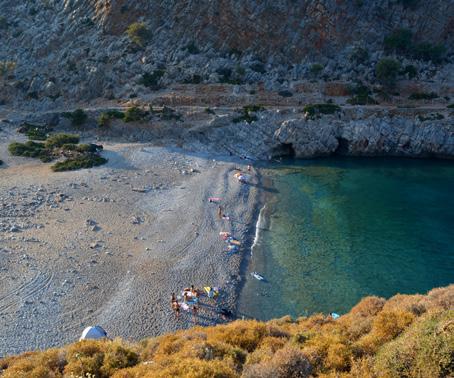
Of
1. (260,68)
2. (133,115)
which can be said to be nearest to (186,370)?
(133,115)

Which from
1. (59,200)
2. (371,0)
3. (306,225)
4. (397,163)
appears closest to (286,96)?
(397,163)

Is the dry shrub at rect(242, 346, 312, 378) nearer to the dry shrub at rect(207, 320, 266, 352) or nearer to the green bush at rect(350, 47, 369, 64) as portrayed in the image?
the dry shrub at rect(207, 320, 266, 352)

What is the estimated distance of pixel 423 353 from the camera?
9.12 m

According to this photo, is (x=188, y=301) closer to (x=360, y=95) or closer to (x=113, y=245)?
(x=113, y=245)

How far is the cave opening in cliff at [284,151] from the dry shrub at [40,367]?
120ft

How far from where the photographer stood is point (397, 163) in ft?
146

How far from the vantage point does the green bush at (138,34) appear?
5575 cm

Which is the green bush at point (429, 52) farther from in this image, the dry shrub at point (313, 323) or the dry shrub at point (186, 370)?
the dry shrub at point (186, 370)

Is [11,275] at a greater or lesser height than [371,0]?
lesser

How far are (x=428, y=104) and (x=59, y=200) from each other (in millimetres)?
41695

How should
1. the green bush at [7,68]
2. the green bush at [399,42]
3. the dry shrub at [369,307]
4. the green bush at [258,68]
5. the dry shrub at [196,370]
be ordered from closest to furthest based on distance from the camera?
the dry shrub at [196,370] < the dry shrub at [369,307] < the green bush at [258,68] < the green bush at [399,42] < the green bush at [7,68]

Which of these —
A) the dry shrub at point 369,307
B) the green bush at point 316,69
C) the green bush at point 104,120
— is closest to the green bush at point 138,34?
the green bush at point 104,120

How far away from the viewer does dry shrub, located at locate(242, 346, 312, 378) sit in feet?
31.8

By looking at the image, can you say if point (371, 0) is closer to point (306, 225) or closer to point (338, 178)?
point (338, 178)
